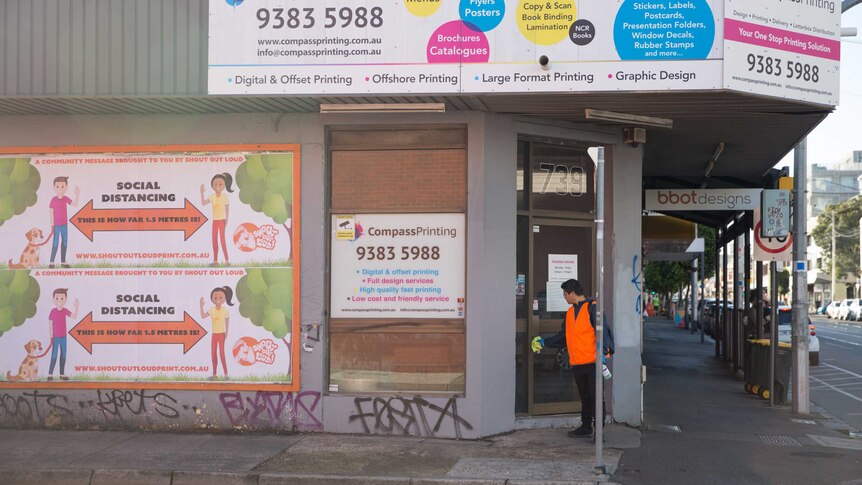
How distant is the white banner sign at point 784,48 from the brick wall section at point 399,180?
312cm

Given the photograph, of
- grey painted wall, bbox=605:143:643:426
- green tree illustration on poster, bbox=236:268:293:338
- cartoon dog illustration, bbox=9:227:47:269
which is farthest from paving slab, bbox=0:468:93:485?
grey painted wall, bbox=605:143:643:426

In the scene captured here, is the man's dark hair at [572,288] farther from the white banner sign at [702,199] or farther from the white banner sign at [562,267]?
the white banner sign at [702,199]

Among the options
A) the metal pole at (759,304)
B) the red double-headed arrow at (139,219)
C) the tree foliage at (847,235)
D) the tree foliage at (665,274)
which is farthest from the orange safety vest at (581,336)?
the tree foliage at (847,235)

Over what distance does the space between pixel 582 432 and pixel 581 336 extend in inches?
44.7

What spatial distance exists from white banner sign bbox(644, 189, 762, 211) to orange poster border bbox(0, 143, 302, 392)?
24.3 ft

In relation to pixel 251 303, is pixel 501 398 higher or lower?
lower

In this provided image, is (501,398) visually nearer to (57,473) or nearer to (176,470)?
(176,470)

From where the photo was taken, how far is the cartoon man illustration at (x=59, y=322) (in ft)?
34.6

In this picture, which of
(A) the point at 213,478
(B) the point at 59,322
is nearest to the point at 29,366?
(B) the point at 59,322

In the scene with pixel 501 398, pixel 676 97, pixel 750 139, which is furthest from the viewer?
pixel 750 139

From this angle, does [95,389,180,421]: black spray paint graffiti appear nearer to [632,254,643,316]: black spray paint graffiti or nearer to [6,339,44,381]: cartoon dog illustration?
[6,339,44,381]: cartoon dog illustration

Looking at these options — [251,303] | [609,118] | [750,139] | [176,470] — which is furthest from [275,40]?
[750,139]

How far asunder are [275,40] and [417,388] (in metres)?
4.13

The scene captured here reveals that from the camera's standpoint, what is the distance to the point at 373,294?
10312mm
